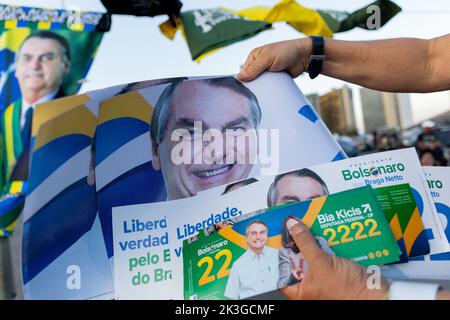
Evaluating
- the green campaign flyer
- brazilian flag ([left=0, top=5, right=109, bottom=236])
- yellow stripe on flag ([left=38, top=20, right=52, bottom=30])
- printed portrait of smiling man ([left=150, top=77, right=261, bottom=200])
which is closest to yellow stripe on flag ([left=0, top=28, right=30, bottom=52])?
brazilian flag ([left=0, top=5, right=109, bottom=236])

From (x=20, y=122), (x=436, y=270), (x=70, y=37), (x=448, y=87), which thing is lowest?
(x=436, y=270)

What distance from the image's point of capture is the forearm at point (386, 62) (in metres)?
0.96

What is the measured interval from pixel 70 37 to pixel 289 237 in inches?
104

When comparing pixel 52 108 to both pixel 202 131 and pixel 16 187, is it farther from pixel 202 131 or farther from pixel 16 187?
pixel 16 187

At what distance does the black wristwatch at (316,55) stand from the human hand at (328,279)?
1.48 feet

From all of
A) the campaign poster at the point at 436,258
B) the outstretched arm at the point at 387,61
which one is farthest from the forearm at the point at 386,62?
the campaign poster at the point at 436,258

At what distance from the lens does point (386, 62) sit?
38.1 inches

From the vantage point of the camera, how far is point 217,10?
3654 millimetres

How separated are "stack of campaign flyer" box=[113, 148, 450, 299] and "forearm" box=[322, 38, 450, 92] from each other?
292mm

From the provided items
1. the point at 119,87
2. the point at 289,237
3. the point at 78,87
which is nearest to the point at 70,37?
the point at 78,87

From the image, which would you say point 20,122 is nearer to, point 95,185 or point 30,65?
point 30,65

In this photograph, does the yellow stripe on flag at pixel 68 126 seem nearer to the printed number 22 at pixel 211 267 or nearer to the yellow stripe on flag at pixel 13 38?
the printed number 22 at pixel 211 267

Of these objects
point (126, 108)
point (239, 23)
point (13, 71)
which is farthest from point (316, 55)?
point (239, 23)

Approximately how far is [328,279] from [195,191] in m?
0.30
